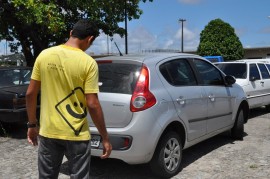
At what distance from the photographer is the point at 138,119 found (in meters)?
4.41

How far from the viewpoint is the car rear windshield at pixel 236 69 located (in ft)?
31.8

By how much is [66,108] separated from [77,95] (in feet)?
0.42

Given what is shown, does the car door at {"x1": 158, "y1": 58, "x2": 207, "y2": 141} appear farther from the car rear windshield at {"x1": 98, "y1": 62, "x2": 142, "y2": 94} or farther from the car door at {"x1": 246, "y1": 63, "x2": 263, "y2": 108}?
the car door at {"x1": 246, "y1": 63, "x2": 263, "y2": 108}

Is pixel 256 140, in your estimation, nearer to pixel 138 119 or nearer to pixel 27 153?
pixel 138 119

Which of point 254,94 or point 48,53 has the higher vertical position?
point 48,53

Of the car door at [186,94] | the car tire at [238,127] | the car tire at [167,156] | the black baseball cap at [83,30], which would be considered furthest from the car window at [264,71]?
the black baseball cap at [83,30]

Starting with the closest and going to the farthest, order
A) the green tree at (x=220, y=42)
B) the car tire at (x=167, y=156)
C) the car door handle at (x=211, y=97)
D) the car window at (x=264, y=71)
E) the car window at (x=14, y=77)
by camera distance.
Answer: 1. the car tire at (x=167, y=156)
2. the car door handle at (x=211, y=97)
3. the car window at (x=14, y=77)
4. the car window at (x=264, y=71)
5. the green tree at (x=220, y=42)

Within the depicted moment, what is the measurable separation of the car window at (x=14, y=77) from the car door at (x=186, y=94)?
3999mm

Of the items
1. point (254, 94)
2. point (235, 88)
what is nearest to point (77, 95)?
point (235, 88)

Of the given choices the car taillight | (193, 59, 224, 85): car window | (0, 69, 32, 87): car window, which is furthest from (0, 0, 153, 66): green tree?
the car taillight

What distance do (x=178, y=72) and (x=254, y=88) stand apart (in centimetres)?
485

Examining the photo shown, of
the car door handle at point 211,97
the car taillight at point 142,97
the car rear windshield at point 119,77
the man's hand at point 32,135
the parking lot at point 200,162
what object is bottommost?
the parking lot at point 200,162

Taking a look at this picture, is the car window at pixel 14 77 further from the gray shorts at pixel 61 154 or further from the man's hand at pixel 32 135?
the gray shorts at pixel 61 154

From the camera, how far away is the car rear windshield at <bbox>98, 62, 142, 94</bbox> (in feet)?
15.1
